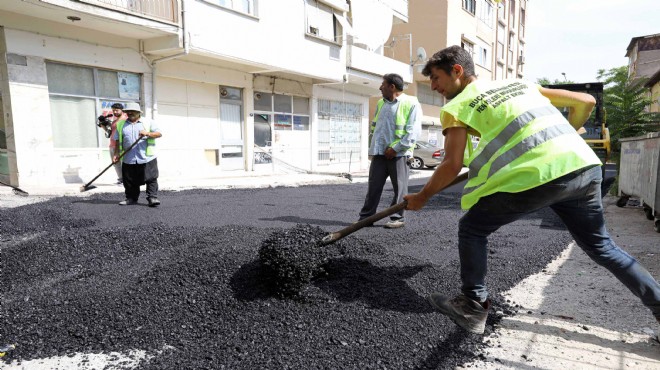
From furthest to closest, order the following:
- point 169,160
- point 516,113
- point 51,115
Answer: point 169,160 → point 51,115 → point 516,113

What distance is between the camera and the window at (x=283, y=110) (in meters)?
13.8

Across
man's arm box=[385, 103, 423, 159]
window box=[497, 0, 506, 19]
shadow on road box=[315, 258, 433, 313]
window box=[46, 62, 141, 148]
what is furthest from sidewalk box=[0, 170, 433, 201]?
window box=[497, 0, 506, 19]

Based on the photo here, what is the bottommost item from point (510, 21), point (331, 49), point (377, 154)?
point (377, 154)

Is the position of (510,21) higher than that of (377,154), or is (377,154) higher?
(510,21)

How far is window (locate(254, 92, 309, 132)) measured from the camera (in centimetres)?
1379

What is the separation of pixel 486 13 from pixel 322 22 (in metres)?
18.8

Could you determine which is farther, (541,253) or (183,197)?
(183,197)

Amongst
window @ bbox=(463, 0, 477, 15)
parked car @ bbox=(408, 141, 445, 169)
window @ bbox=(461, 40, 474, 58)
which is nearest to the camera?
parked car @ bbox=(408, 141, 445, 169)

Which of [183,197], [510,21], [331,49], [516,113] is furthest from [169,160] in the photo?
[510,21]

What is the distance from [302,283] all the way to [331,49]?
13.3 m

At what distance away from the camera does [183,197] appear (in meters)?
7.44

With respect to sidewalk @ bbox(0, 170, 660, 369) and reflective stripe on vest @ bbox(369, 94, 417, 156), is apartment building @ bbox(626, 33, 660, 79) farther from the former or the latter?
sidewalk @ bbox(0, 170, 660, 369)

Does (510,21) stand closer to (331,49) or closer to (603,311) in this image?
(331,49)

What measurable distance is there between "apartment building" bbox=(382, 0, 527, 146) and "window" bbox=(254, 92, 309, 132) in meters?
A: 6.39
